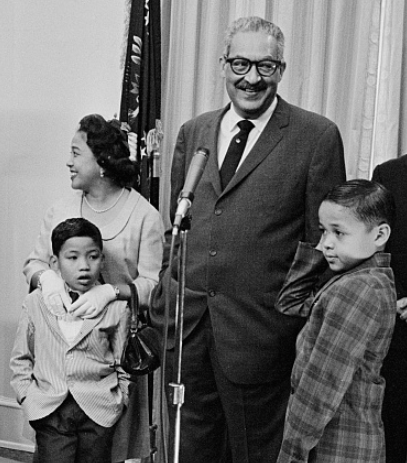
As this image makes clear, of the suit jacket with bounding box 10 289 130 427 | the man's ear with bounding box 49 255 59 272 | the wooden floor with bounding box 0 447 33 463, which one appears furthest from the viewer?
the wooden floor with bounding box 0 447 33 463

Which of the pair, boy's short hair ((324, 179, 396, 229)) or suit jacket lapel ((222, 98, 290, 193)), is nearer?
boy's short hair ((324, 179, 396, 229))

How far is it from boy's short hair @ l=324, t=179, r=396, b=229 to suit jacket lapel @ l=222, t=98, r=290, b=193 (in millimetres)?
294

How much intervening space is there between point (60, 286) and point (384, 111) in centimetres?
135

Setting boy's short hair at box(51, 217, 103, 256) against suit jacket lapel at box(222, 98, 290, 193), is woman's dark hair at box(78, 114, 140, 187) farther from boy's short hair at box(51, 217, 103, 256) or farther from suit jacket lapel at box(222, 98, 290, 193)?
suit jacket lapel at box(222, 98, 290, 193)

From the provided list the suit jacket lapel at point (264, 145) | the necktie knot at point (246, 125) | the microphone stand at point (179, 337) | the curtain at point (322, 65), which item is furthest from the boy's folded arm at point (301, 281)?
the curtain at point (322, 65)

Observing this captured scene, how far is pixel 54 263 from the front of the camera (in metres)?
2.99

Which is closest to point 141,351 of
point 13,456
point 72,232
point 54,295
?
point 54,295

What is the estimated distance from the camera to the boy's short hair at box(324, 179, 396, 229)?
225cm

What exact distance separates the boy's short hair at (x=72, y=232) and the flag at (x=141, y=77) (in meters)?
0.61

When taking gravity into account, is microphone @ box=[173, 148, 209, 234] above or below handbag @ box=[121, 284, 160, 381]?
above

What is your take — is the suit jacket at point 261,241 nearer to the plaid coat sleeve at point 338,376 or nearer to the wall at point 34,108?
the plaid coat sleeve at point 338,376

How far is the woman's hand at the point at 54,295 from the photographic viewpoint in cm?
281

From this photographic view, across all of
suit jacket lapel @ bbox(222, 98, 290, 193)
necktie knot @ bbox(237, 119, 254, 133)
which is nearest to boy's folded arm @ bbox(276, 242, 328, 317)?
suit jacket lapel @ bbox(222, 98, 290, 193)

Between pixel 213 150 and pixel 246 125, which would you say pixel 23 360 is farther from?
pixel 246 125
